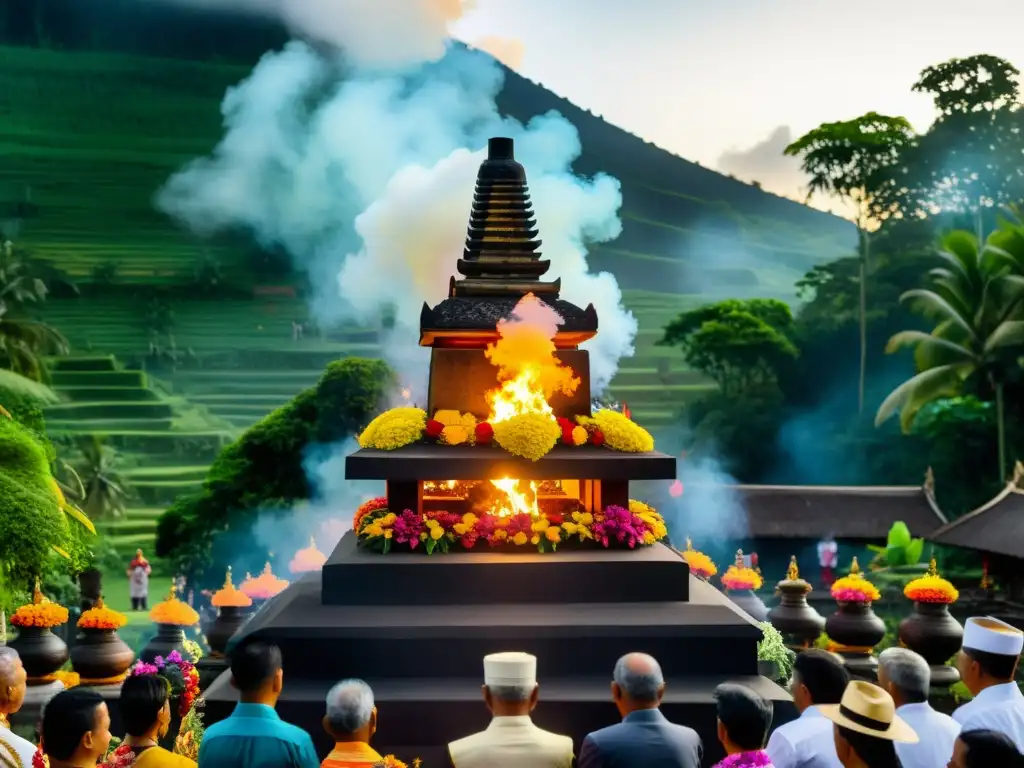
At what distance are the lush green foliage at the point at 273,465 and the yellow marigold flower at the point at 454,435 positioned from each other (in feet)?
66.6

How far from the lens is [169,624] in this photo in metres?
13.7

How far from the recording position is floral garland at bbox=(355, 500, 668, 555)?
452 inches

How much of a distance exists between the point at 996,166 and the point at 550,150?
17.1 metres

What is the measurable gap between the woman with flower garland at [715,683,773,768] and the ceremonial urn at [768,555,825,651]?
1014 cm

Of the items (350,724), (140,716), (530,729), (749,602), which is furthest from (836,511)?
(140,716)

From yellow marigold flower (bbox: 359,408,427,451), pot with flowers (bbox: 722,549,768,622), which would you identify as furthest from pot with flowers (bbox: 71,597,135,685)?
pot with flowers (bbox: 722,549,768,622)

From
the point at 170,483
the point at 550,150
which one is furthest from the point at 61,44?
the point at 550,150

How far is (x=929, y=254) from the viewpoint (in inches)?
1743

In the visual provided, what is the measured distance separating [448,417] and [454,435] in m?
0.78

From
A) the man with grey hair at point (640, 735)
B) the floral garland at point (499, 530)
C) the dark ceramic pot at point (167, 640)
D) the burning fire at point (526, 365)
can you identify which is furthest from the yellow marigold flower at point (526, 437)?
the man with grey hair at point (640, 735)

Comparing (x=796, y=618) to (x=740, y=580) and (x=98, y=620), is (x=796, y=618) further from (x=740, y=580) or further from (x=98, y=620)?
(x=98, y=620)

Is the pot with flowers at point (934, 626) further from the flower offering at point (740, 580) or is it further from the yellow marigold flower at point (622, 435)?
the yellow marigold flower at point (622, 435)

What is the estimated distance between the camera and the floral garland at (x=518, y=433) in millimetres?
11688

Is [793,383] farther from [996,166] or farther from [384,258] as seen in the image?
[384,258]
